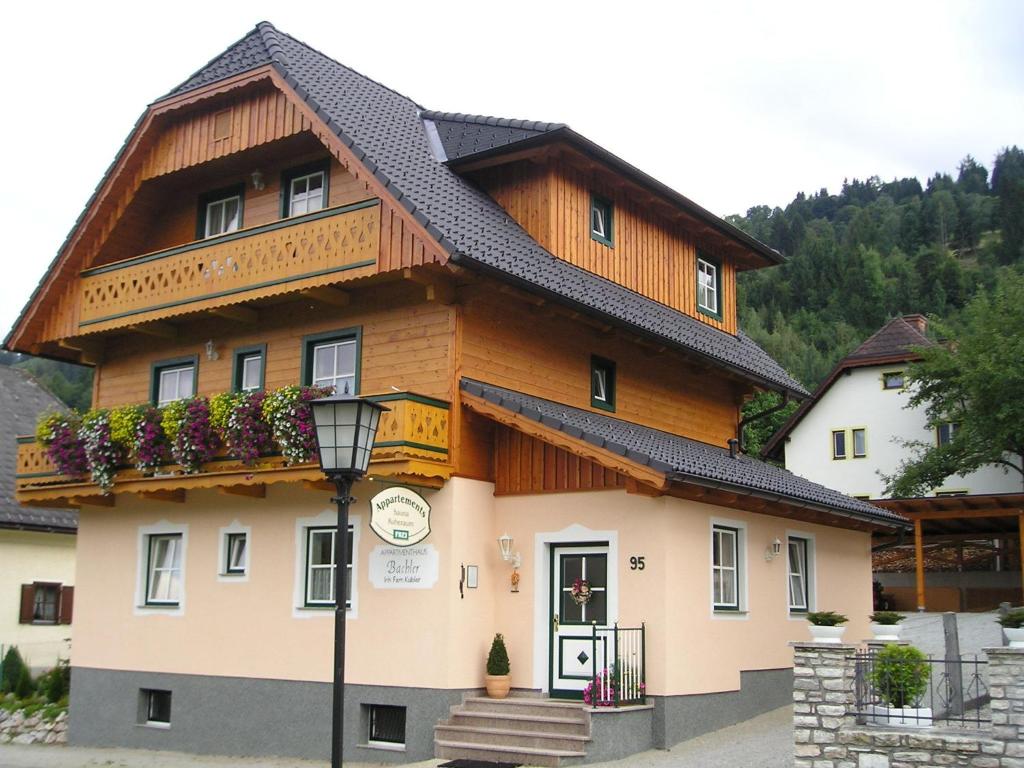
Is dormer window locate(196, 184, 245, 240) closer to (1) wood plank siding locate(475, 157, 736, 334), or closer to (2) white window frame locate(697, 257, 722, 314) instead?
(1) wood plank siding locate(475, 157, 736, 334)

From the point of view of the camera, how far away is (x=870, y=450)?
39531 mm

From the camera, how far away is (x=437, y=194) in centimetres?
1667

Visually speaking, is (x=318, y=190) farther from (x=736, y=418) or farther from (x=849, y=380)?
(x=849, y=380)

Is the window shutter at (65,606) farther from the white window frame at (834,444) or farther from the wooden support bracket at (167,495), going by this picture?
the white window frame at (834,444)

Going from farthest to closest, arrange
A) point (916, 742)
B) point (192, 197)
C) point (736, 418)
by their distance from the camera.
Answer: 1. point (736, 418)
2. point (192, 197)
3. point (916, 742)

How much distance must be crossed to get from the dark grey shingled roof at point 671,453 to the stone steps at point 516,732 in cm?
324

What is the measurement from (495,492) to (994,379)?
19880mm

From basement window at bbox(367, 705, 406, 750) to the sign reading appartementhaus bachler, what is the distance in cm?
4

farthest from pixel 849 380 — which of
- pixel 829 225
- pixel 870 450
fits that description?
pixel 829 225

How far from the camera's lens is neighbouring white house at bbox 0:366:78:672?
85.1ft

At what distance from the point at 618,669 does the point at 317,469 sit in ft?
15.4

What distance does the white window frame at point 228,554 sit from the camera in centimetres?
1726

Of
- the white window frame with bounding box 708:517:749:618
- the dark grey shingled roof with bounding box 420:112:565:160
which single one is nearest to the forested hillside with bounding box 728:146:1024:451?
the dark grey shingled roof with bounding box 420:112:565:160

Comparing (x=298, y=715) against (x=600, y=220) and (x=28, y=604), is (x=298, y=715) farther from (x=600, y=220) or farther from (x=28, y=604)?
(x=28, y=604)
